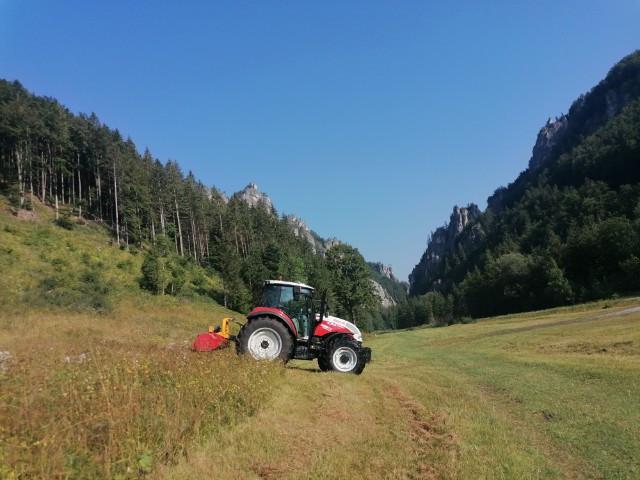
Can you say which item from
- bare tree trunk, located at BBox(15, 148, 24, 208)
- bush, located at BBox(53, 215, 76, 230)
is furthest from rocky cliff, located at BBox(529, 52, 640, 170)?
bare tree trunk, located at BBox(15, 148, 24, 208)

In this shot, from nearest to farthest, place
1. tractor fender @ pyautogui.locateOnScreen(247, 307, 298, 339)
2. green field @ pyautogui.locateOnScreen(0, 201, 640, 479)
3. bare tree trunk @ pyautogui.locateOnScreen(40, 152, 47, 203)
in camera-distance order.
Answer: green field @ pyautogui.locateOnScreen(0, 201, 640, 479) → tractor fender @ pyautogui.locateOnScreen(247, 307, 298, 339) → bare tree trunk @ pyautogui.locateOnScreen(40, 152, 47, 203)

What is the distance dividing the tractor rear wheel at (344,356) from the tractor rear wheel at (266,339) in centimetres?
130

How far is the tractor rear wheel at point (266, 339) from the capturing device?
12.6 metres

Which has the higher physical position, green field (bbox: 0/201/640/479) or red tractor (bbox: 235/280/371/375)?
red tractor (bbox: 235/280/371/375)

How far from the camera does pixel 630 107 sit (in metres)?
137

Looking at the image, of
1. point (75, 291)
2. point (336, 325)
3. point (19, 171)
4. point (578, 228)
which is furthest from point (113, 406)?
point (578, 228)

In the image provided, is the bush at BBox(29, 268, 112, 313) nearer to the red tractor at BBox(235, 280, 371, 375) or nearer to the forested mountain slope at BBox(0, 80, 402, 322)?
the forested mountain slope at BBox(0, 80, 402, 322)

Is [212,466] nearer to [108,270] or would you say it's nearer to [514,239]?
[108,270]

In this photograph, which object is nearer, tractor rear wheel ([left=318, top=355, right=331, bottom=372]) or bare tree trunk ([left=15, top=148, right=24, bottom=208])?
tractor rear wheel ([left=318, top=355, right=331, bottom=372])

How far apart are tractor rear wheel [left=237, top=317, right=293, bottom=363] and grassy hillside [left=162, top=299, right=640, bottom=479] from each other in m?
1.14

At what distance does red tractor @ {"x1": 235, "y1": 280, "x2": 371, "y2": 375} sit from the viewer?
12.6 m

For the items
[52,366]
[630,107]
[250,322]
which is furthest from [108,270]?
[630,107]

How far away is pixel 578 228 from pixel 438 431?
103305mm

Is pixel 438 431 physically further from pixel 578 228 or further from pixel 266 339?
pixel 578 228
